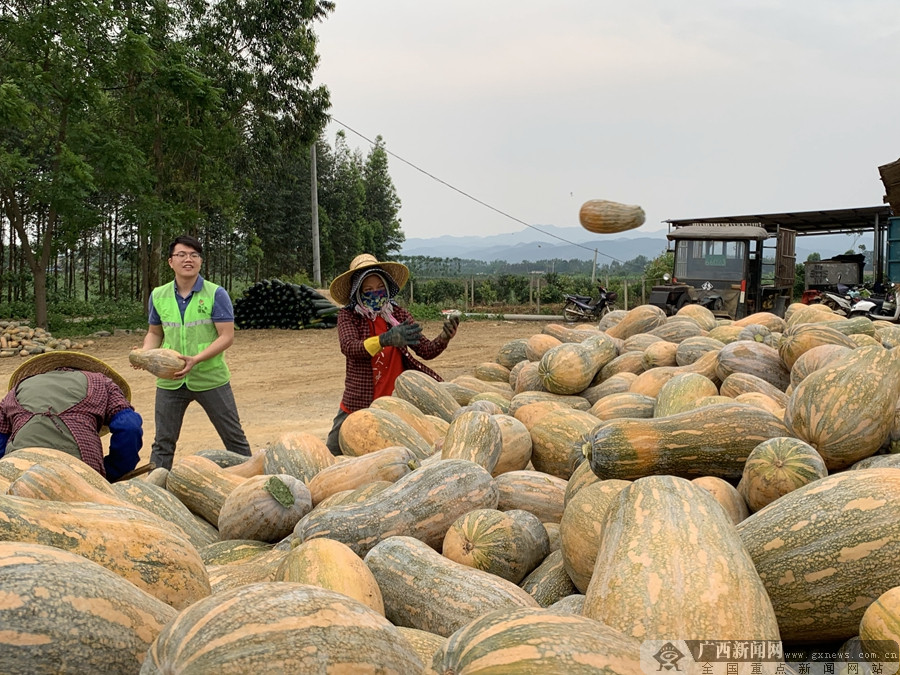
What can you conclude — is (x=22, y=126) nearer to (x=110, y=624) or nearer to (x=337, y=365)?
(x=337, y=365)

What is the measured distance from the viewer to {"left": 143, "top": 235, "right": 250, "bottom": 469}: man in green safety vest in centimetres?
514

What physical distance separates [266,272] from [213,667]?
1611 inches

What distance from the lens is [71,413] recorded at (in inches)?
163

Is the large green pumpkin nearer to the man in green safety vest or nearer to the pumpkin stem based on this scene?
the pumpkin stem

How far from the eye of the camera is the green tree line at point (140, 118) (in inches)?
644

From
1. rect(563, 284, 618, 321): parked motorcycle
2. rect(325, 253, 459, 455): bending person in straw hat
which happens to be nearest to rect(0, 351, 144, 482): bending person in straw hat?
rect(325, 253, 459, 455): bending person in straw hat

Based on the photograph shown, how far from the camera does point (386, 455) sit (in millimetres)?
3117

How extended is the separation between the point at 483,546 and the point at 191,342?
3544mm

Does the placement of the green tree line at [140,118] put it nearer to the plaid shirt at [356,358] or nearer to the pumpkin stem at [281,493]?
the plaid shirt at [356,358]

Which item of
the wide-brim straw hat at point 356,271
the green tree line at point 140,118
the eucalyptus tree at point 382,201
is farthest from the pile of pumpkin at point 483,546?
the eucalyptus tree at point 382,201

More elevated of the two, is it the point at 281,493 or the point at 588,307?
the point at 588,307

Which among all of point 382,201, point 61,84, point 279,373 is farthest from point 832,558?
point 382,201

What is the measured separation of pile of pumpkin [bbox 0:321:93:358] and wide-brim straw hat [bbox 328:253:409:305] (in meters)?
11.4

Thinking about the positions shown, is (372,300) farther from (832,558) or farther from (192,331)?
(832,558)
